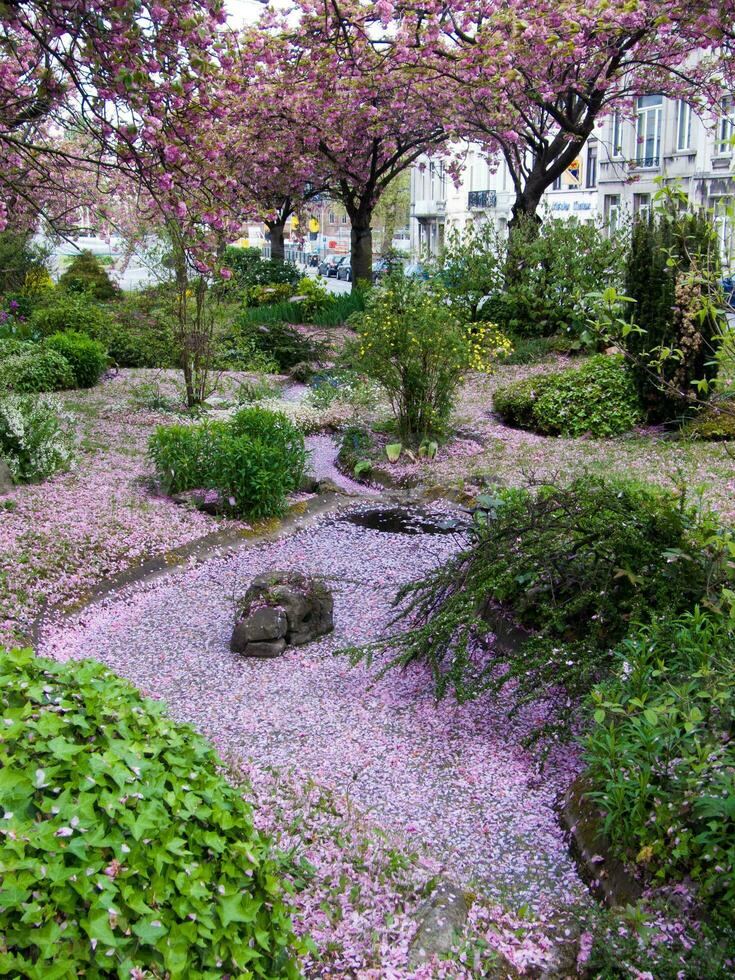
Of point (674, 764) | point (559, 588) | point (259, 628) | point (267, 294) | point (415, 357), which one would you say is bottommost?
point (259, 628)

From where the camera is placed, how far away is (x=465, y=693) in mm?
3877

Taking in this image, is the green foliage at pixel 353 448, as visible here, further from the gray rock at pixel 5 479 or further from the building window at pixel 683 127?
the building window at pixel 683 127

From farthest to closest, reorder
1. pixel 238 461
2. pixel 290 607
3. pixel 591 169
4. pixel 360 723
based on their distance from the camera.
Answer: pixel 591 169 < pixel 238 461 < pixel 290 607 < pixel 360 723

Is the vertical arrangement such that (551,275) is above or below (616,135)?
below

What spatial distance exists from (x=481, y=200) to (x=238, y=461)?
133ft

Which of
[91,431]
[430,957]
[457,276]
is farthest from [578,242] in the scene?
[430,957]

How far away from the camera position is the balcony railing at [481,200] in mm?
44031

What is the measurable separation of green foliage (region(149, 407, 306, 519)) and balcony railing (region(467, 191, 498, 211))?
3856cm

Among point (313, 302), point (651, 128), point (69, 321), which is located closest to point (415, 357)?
point (69, 321)

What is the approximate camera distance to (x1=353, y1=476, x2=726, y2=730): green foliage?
153 inches

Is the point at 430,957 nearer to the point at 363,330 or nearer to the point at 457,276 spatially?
the point at 363,330

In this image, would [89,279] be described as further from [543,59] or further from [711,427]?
[711,427]

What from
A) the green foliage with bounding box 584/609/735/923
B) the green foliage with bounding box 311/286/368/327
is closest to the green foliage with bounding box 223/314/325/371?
the green foliage with bounding box 311/286/368/327

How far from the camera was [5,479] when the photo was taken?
7.20 m
